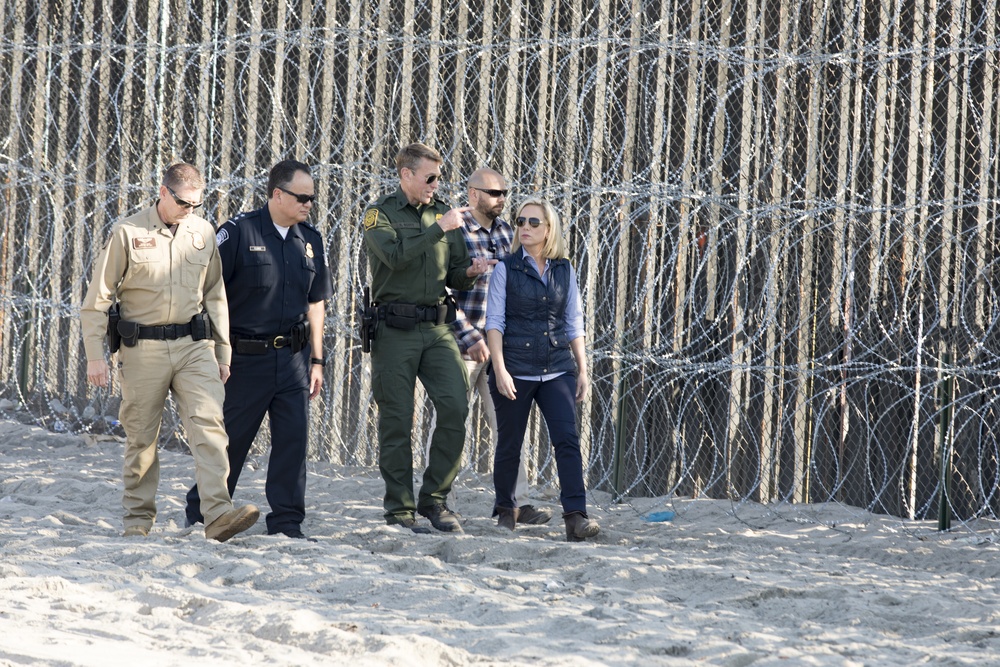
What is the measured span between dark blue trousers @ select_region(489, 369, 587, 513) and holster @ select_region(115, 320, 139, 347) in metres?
1.57

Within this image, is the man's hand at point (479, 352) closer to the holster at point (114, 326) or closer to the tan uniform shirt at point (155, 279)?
the tan uniform shirt at point (155, 279)

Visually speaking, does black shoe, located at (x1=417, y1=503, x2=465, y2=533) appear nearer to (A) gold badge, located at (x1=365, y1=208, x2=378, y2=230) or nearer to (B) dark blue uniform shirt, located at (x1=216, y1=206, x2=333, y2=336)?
(B) dark blue uniform shirt, located at (x1=216, y1=206, x2=333, y2=336)

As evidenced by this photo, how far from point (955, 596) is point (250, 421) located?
9.40 ft

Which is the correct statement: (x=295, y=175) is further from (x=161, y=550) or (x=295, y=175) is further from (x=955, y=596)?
(x=955, y=596)

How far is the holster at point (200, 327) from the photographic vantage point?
16.4 feet

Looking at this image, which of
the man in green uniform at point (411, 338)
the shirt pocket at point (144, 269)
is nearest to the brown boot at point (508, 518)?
the man in green uniform at point (411, 338)

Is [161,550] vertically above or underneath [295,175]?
underneath

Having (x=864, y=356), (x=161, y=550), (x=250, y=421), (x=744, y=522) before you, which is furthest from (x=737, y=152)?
(x=161, y=550)

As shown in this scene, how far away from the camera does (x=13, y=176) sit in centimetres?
843

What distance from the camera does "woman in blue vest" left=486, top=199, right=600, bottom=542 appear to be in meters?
5.35

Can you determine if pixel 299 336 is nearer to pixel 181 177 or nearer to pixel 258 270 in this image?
pixel 258 270

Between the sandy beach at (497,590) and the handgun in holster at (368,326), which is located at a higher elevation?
the handgun in holster at (368,326)

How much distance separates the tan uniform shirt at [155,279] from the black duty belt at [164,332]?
0.02 metres

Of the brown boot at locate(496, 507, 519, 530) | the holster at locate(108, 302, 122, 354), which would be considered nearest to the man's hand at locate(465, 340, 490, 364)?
the brown boot at locate(496, 507, 519, 530)
